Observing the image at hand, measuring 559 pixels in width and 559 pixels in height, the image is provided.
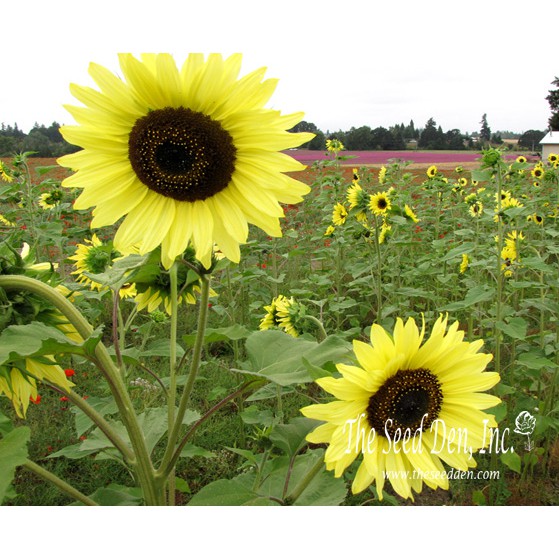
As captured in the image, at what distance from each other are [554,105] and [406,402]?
86 centimetres

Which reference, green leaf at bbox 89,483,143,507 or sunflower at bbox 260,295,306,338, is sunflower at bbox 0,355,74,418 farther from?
sunflower at bbox 260,295,306,338

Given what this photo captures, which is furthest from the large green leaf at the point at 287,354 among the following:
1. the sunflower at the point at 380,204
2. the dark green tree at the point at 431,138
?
the sunflower at the point at 380,204

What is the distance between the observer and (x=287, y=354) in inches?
34.4

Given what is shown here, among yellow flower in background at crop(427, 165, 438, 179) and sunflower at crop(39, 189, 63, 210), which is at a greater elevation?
yellow flower in background at crop(427, 165, 438, 179)

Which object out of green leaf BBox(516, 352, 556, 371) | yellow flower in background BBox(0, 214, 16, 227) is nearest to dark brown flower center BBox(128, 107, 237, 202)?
green leaf BBox(516, 352, 556, 371)

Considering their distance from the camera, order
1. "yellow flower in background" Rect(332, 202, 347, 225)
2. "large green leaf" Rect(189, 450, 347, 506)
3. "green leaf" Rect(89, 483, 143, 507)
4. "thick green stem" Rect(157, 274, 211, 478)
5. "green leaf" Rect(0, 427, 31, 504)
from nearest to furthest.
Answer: "green leaf" Rect(0, 427, 31, 504), "thick green stem" Rect(157, 274, 211, 478), "large green leaf" Rect(189, 450, 347, 506), "green leaf" Rect(89, 483, 143, 507), "yellow flower in background" Rect(332, 202, 347, 225)

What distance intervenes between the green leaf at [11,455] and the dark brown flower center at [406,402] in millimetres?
422

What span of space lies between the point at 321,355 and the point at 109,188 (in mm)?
352

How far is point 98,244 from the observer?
153cm

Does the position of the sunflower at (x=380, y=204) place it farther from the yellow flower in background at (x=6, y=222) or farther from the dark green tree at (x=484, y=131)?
the yellow flower in background at (x=6, y=222)

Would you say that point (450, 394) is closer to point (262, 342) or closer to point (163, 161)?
point (262, 342)

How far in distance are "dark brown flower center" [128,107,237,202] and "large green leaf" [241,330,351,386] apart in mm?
246

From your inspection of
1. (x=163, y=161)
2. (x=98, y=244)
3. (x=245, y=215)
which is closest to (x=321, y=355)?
(x=245, y=215)

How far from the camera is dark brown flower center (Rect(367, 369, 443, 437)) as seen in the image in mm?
742
